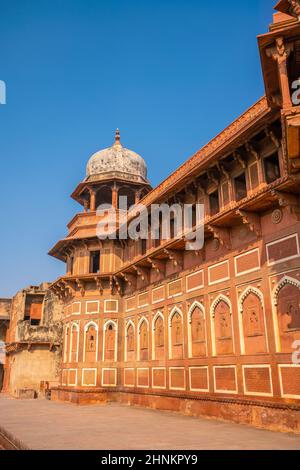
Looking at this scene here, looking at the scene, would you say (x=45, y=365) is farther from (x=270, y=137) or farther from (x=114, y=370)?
(x=270, y=137)

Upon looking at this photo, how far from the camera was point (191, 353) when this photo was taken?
14.2 metres

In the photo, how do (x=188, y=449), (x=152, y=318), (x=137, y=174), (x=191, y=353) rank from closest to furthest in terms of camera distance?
(x=188, y=449) < (x=191, y=353) < (x=152, y=318) < (x=137, y=174)

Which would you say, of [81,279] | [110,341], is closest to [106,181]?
[81,279]

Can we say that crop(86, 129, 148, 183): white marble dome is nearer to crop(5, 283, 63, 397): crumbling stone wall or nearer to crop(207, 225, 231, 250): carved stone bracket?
crop(207, 225, 231, 250): carved stone bracket

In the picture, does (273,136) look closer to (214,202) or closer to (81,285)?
(214,202)

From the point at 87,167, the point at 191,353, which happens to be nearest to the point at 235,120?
the point at 191,353

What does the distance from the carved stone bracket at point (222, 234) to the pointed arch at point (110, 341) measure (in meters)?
9.55

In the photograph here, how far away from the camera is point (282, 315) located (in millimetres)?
10516

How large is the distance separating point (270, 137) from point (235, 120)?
2.15m

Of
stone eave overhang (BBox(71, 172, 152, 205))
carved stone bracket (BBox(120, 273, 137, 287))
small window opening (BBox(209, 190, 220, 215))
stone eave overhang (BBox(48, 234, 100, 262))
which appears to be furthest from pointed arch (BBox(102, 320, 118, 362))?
small window opening (BBox(209, 190, 220, 215))

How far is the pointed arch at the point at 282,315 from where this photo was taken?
397 inches

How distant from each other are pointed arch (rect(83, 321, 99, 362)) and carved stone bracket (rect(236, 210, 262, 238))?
1153 cm

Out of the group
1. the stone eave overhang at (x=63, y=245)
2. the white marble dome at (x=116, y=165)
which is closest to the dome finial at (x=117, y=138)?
the white marble dome at (x=116, y=165)

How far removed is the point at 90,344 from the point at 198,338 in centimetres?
827
